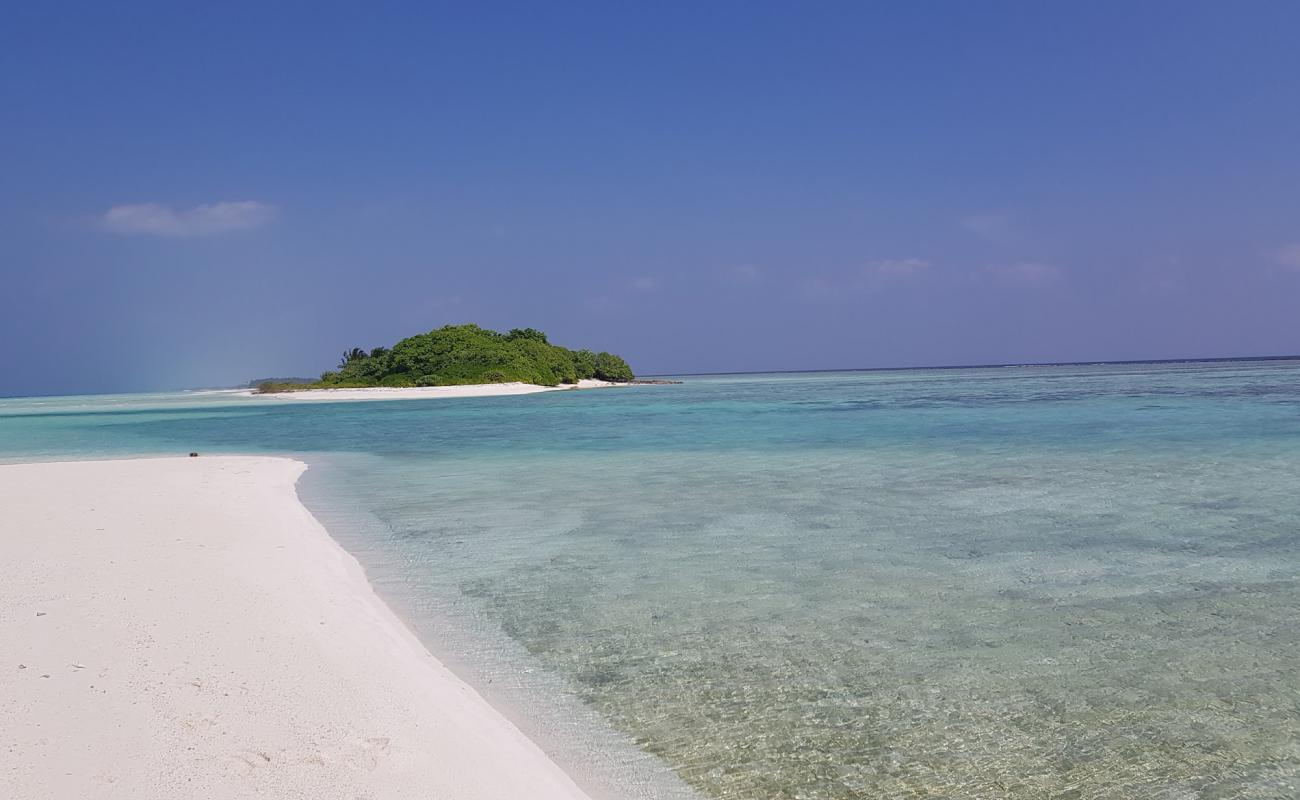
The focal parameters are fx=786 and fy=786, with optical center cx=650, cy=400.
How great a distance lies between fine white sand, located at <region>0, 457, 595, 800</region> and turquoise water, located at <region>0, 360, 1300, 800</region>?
0.54 m

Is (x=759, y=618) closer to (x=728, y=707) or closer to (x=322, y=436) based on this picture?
(x=728, y=707)

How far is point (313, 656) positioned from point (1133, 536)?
8.44 meters

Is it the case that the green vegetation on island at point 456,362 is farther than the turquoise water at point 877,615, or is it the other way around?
the green vegetation on island at point 456,362

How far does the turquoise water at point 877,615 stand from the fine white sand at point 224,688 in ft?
1.76

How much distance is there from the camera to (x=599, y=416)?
121 ft

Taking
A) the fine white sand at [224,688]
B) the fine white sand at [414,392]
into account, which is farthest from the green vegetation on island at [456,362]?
the fine white sand at [224,688]

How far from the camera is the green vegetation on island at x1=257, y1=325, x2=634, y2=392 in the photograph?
8350cm

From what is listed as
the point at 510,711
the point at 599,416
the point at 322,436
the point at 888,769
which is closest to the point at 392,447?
the point at 322,436

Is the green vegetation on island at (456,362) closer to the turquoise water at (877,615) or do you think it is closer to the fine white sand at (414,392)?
the fine white sand at (414,392)

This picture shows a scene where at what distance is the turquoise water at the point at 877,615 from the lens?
395 centimetres

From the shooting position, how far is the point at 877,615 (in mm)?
6156

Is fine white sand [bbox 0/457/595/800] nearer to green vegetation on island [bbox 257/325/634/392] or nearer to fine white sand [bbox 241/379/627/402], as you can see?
fine white sand [bbox 241/379/627/402]

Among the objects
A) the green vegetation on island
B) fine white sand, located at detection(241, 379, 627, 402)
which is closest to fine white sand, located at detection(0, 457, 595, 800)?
fine white sand, located at detection(241, 379, 627, 402)

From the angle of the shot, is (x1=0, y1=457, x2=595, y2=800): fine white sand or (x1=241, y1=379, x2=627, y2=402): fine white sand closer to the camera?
(x1=0, y1=457, x2=595, y2=800): fine white sand
